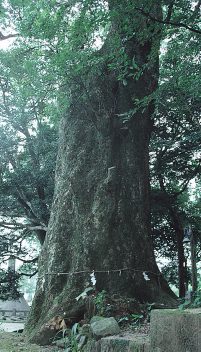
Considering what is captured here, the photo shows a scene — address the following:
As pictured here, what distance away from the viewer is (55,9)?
20.0 feet

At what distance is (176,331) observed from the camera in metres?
2.64

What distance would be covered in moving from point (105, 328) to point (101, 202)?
10.3 feet

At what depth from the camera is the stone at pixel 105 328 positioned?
4.34 m

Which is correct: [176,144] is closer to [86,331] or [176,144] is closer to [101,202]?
[101,202]

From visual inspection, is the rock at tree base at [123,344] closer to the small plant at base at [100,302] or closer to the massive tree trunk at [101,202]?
the small plant at base at [100,302]

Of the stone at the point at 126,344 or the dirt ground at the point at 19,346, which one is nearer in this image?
the stone at the point at 126,344

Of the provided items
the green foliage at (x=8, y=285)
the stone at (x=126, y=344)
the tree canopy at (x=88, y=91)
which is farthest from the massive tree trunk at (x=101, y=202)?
the green foliage at (x=8, y=285)

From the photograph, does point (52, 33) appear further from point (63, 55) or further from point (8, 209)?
point (8, 209)

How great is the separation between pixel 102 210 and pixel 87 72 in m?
2.80

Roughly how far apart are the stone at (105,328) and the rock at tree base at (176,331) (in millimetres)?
1624

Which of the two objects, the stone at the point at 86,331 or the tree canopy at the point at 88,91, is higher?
the tree canopy at the point at 88,91

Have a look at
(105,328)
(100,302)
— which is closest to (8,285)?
(100,302)

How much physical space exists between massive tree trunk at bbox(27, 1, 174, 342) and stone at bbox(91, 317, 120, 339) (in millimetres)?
1631

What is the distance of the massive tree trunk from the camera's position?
6621mm
